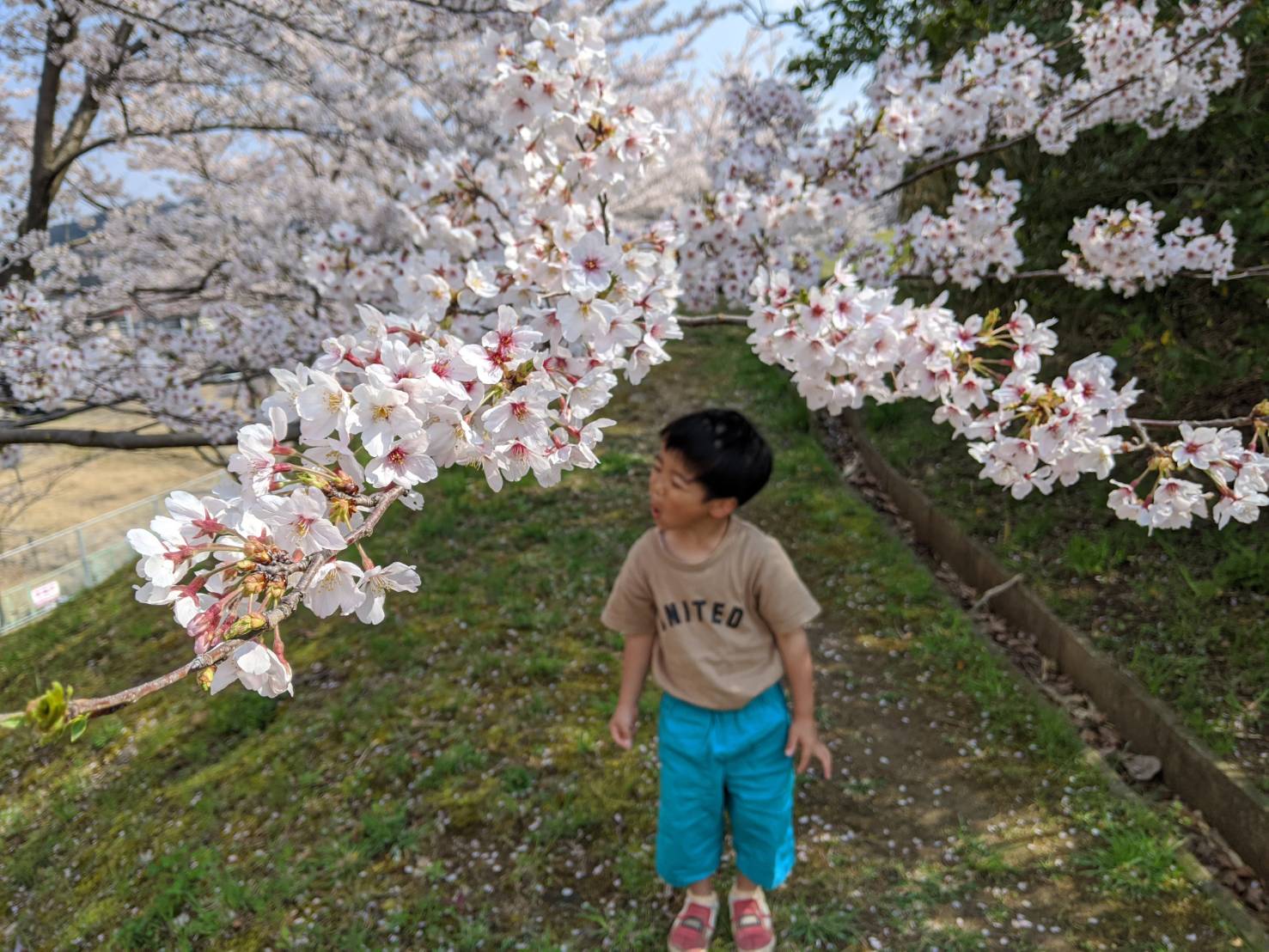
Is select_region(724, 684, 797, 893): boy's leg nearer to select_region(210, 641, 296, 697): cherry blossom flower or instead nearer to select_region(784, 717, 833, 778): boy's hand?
select_region(784, 717, 833, 778): boy's hand

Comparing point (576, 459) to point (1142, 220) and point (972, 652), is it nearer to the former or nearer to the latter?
point (1142, 220)

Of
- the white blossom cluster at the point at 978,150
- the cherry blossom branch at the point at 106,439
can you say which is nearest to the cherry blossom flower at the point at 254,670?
the cherry blossom branch at the point at 106,439

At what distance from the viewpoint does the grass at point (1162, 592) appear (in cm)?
263

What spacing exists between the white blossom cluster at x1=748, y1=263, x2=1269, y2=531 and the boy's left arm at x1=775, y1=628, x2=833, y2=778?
634mm

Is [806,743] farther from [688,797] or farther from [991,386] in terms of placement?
[991,386]

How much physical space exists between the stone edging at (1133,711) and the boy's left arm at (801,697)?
1424 mm

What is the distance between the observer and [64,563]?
895 cm

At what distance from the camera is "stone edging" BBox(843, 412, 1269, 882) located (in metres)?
2.26

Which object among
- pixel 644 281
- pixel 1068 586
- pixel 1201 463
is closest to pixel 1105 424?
pixel 1201 463

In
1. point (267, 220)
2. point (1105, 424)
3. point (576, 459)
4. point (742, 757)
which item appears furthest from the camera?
point (267, 220)

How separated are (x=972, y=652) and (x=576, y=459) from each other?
9.14 ft

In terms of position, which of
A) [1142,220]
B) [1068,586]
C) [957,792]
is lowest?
[957,792]

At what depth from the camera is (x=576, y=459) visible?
1218 millimetres

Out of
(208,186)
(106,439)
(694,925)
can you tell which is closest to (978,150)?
(694,925)
